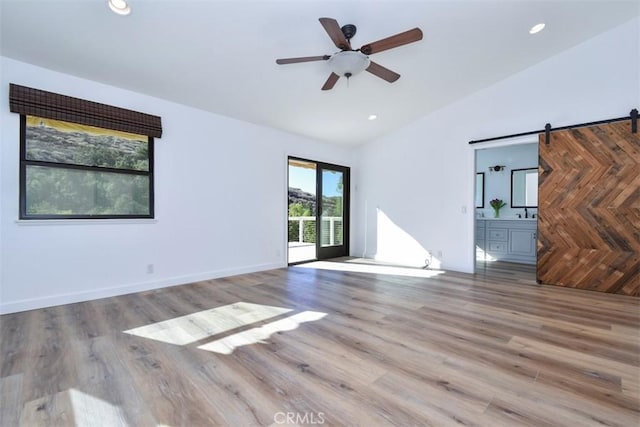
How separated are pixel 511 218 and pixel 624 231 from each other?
2305 mm

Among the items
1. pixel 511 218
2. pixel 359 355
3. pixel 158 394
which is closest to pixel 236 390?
pixel 158 394

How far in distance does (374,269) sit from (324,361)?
136 inches

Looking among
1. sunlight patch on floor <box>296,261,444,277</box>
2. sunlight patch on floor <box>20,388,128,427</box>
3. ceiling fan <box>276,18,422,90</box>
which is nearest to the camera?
sunlight patch on floor <box>20,388,128,427</box>

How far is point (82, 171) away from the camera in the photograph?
11.4ft

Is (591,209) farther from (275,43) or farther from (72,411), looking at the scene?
(72,411)

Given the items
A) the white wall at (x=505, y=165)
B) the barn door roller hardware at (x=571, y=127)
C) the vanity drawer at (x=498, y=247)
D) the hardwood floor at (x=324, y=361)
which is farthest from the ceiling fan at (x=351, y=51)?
the vanity drawer at (x=498, y=247)

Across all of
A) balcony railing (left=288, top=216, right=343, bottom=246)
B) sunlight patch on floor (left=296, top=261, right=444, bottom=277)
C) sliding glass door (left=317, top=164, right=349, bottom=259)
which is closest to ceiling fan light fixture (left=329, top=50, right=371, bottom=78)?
sunlight patch on floor (left=296, top=261, right=444, bottom=277)

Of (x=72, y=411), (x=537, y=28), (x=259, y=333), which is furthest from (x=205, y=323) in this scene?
(x=537, y=28)

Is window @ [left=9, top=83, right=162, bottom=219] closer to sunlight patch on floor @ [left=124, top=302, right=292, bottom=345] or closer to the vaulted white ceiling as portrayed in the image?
the vaulted white ceiling

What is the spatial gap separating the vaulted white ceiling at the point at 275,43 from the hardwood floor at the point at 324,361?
2705mm

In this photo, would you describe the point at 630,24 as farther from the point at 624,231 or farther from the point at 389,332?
the point at 389,332

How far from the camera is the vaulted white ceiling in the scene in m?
2.69

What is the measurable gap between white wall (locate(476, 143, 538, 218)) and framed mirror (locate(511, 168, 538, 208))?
0.25 ft

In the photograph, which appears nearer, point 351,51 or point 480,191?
point 351,51
